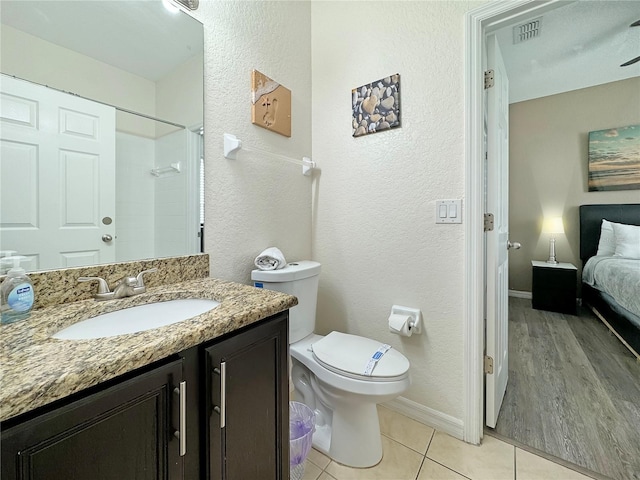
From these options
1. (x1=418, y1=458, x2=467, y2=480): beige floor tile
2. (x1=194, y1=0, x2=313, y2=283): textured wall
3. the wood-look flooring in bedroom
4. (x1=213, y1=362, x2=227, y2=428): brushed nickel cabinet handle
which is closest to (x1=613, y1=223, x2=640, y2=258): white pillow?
the wood-look flooring in bedroom

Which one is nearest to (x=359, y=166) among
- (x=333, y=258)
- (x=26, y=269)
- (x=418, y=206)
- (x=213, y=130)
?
(x=418, y=206)

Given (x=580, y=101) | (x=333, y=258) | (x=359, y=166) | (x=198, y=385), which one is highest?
(x=580, y=101)

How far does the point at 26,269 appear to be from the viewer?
0.80 m

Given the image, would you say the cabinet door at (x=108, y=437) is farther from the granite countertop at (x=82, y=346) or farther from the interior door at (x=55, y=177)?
the interior door at (x=55, y=177)

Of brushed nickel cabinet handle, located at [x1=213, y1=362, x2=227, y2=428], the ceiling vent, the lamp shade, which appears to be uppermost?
the ceiling vent

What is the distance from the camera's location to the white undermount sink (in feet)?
2.38

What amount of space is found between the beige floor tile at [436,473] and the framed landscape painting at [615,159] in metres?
3.77

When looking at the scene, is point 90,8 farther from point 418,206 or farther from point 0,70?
point 418,206

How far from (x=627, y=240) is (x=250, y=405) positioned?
13.3ft

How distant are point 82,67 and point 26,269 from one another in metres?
0.68

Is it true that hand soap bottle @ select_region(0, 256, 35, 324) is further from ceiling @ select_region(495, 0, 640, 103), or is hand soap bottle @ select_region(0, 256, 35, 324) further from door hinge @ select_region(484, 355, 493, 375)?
ceiling @ select_region(495, 0, 640, 103)

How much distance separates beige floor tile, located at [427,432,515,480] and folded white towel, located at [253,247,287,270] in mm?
1109

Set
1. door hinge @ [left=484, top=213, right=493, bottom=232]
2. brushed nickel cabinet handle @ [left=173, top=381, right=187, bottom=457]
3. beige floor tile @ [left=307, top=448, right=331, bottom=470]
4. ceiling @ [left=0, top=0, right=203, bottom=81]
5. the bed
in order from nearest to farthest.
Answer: brushed nickel cabinet handle @ [left=173, top=381, right=187, bottom=457], ceiling @ [left=0, top=0, right=203, bottom=81], beige floor tile @ [left=307, top=448, right=331, bottom=470], door hinge @ [left=484, top=213, right=493, bottom=232], the bed

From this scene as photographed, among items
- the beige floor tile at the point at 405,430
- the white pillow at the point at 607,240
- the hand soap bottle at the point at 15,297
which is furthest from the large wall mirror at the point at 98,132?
the white pillow at the point at 607,240
